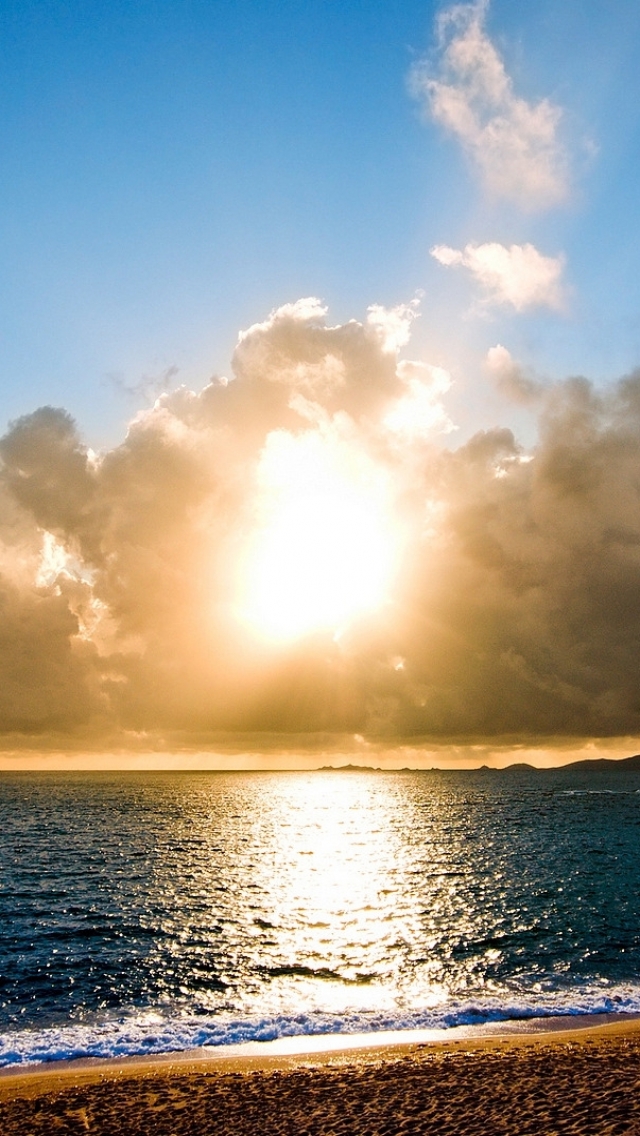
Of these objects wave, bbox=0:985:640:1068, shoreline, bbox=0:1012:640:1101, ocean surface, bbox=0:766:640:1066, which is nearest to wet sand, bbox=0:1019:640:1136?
shoreline, bbox=0:1012:640:1101

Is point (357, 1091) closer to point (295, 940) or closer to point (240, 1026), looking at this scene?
point (240, 1026)

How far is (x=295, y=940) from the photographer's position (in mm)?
38750

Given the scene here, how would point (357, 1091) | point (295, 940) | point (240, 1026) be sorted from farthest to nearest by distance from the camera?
point (295, 940), point (240, 1026), point (357, 1091)

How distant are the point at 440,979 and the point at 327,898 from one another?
76.2 ft

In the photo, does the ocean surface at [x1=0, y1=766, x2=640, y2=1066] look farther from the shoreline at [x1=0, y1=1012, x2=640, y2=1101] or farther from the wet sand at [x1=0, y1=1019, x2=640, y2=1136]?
the wet sand at [x1=0, y1=1019, x2=640, y2=1136]

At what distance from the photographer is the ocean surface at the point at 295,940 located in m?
25.7

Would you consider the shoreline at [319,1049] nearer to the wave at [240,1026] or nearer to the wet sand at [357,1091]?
the wet sand at [357,1091]

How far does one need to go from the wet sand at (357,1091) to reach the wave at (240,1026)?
1315 mm

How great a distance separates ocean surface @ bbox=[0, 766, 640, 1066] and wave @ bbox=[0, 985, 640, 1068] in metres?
0.11

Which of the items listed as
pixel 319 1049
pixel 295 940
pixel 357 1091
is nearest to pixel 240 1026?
pixel 319 1049

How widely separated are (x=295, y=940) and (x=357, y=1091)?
22406 mm

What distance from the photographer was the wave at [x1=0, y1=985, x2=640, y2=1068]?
73.3ft

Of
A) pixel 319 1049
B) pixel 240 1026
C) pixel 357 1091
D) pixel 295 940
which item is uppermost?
pixel 357 1091

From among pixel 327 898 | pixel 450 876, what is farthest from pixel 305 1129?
pixel 450 876
